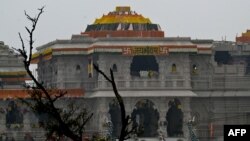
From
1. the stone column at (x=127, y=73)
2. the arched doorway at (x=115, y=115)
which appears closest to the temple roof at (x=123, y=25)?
the stone column at (x=127, y=73)

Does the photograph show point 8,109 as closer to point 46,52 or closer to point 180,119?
point 46,52

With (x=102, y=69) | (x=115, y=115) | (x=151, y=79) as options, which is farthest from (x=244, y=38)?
(x=102, y=69)

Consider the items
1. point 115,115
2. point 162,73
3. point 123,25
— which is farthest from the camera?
point 123,25

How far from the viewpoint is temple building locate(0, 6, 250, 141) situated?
525ft

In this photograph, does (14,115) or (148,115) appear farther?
(14,115)

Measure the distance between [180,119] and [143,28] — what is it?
14.4m

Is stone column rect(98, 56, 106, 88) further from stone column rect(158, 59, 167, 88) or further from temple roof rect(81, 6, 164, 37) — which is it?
temple roof rect(81, 6, 164, 37)

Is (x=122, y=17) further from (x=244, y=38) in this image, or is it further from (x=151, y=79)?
(x=244, y=38)

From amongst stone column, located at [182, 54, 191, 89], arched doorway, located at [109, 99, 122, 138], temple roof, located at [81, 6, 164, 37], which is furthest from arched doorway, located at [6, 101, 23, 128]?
stone column, located at [182, 54, 191, 89]

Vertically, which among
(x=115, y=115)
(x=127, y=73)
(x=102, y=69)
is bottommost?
(x=115, y=115)

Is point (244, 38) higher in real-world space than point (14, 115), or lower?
higher

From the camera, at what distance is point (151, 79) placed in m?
162

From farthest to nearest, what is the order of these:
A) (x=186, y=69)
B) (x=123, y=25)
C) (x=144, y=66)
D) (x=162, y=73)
Result: (x=123, y=25) < (x=144, y=66) < (x=186, y=69) < (x=162, y=73)

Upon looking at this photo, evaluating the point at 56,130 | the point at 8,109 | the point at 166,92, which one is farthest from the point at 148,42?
the point at 56,130
